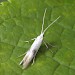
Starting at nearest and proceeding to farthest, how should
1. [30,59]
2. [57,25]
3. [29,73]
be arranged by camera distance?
[29,73] → [30,59] → [57,25]

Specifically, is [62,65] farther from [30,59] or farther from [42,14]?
[42,14]

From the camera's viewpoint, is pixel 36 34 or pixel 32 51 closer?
pixel 32 51

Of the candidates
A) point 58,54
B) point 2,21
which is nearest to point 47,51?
point 58,54

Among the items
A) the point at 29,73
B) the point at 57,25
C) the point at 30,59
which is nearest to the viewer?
the point at 29,73

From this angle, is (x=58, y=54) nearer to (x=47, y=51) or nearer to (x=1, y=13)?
(x=47, y=51)

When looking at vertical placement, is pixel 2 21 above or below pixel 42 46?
above

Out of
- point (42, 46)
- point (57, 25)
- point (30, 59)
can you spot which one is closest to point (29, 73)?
point (30, 59)

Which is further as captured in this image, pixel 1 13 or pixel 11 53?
pixel 1 13
